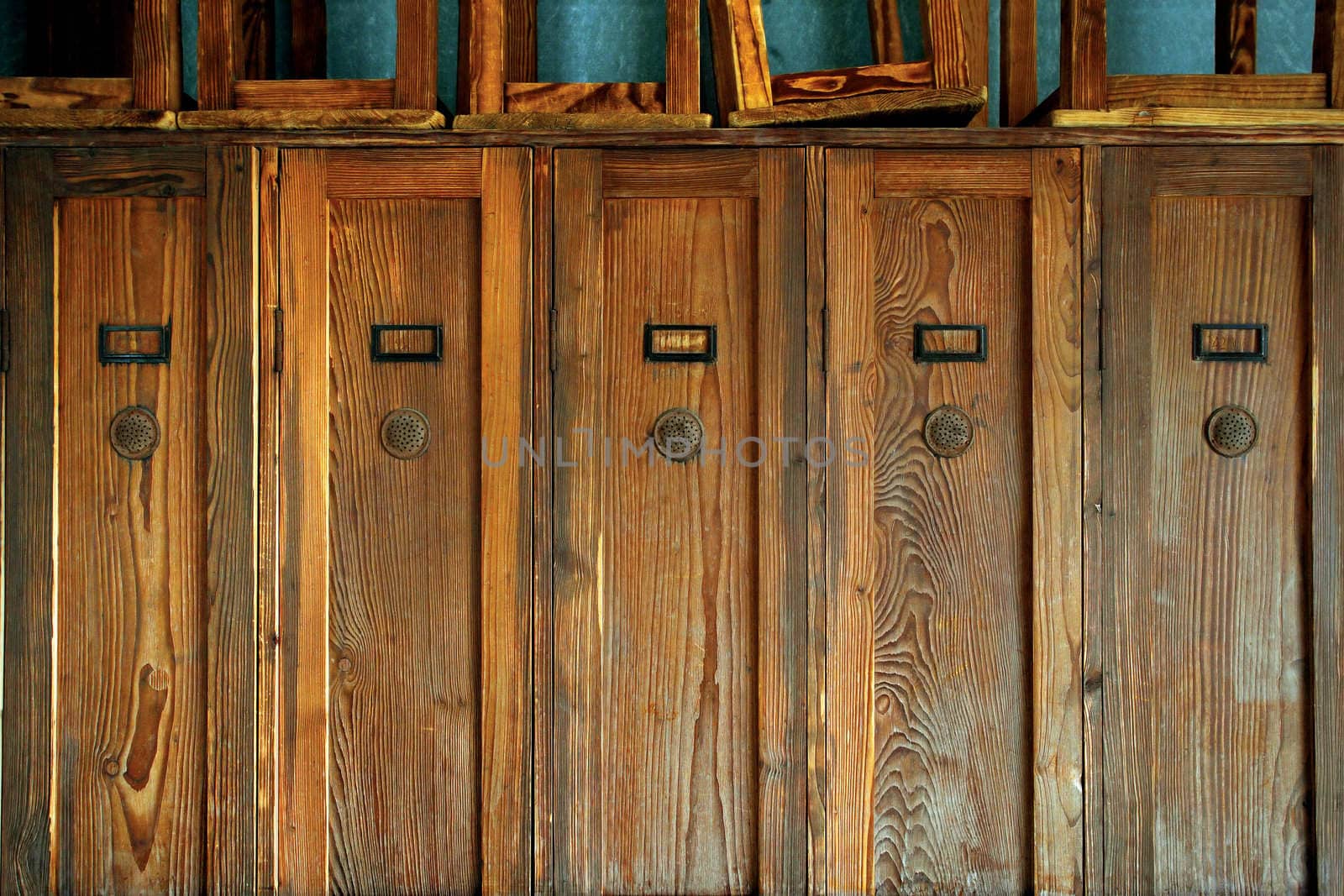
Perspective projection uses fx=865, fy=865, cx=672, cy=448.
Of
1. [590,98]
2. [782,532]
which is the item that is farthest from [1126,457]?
[590,98]

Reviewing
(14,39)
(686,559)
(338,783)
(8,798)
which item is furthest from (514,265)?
(14,39)

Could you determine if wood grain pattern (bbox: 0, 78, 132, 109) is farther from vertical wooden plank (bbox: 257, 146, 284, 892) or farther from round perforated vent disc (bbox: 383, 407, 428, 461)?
round perforated vent disc (bbox: 383, 407, 428, 461)

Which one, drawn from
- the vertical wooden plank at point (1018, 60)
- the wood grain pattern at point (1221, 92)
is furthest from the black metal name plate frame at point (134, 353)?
the wood grain pattern at point (1221, 92)

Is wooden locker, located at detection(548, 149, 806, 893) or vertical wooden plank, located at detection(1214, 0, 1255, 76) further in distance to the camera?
vertical wooden plank, located at detection(1214, 0, 1255, 76)

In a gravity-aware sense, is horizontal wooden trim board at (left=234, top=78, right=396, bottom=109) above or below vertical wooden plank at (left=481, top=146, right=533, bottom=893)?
above

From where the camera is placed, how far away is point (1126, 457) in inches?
72.3

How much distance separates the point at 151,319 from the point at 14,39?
1185 millimetres

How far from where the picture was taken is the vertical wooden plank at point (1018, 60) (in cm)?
197

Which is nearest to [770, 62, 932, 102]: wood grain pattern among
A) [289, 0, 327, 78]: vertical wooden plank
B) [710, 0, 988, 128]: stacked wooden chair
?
[710, 0, 988, 128]: stacked wooden chair

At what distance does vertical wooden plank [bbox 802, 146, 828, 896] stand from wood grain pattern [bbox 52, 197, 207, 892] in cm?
130

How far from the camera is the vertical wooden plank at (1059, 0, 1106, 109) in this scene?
186 cm

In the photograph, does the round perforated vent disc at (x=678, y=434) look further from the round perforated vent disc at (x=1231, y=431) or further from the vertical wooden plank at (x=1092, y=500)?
the round perforated vent disc at (x=1231, y=431)

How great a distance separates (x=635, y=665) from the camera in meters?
1.86

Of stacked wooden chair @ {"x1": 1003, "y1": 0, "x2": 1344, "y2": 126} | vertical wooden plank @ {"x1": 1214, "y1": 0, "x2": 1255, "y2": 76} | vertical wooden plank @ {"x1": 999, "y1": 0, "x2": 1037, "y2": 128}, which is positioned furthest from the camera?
vertical wooden plank @ {"x1": 1214, "y1": 0, "x2": 1255, "y2": 76}
